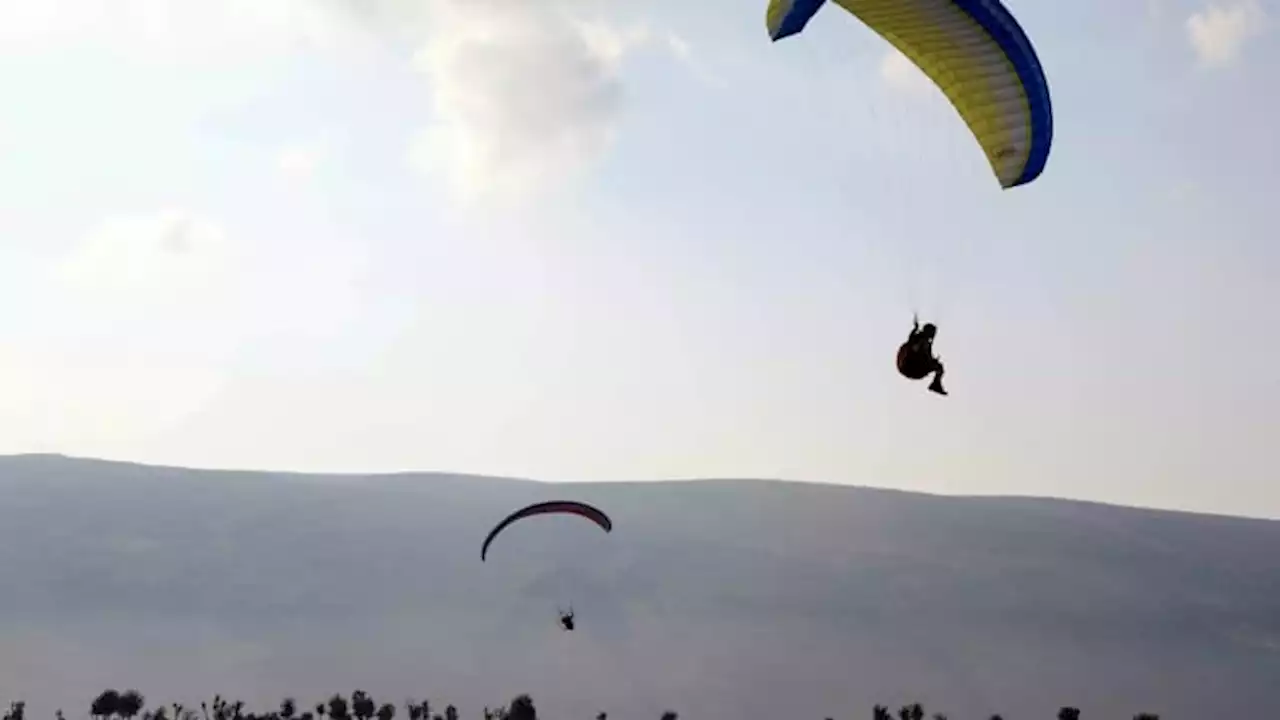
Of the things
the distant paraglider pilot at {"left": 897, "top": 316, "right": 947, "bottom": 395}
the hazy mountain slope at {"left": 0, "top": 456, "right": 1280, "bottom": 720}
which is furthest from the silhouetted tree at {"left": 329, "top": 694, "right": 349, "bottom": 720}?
the distant paraglider pilot at {"left": 897, "top": 316, "right": 947, "bottom": 395}

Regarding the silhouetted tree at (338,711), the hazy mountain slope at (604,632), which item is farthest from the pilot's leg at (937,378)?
the hazy mountain slope at (604,632)

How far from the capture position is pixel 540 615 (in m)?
168

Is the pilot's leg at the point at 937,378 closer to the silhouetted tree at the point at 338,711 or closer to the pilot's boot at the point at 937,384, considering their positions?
the pilot's boot at the point at 937,384

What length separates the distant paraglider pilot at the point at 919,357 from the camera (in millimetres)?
22984

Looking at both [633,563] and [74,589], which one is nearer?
[74,589]

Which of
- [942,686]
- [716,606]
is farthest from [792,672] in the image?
[716,606]

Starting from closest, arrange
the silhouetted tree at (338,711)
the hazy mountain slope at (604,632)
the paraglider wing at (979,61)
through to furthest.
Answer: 1. the paraglider wing at (979,61)
2. the silhouetted tree at (338,711)
3. the hazy mountain slope at (604,632)

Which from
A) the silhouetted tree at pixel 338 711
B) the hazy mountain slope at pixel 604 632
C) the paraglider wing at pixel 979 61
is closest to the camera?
the paraglider wing at pixel 979 61

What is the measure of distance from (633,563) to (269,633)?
55.3 meters

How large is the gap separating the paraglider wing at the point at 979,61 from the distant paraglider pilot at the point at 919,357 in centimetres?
269

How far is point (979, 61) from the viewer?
74.4ft

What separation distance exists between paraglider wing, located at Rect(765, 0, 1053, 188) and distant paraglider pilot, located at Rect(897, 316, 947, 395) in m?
2.69

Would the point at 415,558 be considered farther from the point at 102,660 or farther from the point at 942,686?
the point at 942,686

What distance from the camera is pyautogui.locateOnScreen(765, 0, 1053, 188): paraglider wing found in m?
21.7
